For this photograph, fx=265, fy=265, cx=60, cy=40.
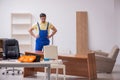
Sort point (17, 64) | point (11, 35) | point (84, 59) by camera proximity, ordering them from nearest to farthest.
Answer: point (17, 64) < point (84, 59) < point (11, 35)

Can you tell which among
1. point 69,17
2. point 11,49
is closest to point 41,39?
point 11,49

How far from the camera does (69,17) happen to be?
10008mm

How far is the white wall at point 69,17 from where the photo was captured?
392 inches

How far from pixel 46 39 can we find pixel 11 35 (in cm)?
329

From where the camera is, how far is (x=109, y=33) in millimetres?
10039

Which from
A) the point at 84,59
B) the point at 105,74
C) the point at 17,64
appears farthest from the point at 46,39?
the point at 17,64

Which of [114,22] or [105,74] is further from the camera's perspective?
[114,22]

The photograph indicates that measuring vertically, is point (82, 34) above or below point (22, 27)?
below

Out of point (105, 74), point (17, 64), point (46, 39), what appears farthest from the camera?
point (105, 74)

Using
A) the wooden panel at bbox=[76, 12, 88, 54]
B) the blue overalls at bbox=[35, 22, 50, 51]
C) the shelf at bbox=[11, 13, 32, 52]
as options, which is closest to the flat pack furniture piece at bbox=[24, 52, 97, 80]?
the blue overalls at bbox=[35, 22, 50, 51]

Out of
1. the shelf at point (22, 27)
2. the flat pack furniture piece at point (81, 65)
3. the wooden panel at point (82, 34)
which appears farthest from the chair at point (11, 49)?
the wooden panel at point (82, 34)

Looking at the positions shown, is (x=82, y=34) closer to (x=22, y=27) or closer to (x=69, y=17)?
(x=69, y=17)

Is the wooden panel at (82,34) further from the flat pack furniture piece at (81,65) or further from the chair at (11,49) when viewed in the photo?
the flat pack furniture piece at (81,65)

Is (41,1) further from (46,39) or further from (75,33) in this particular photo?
(46,39)
